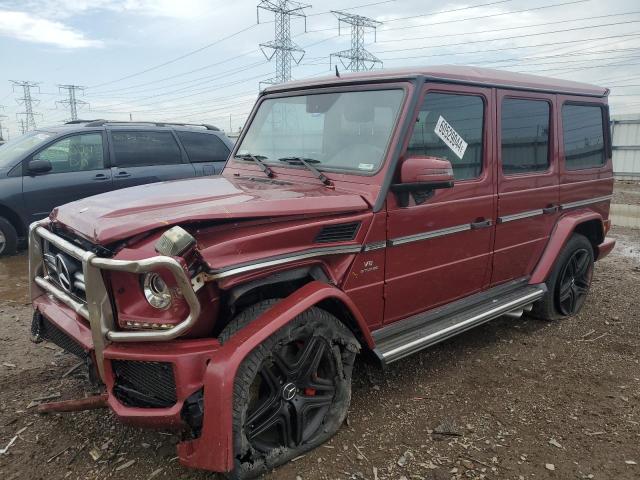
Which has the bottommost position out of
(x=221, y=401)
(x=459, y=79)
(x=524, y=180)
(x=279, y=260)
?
(x=221, y=401)

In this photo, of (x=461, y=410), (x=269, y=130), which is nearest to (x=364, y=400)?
(x=461, y=410)

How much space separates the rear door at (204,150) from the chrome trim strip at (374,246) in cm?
572

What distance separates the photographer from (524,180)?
4105mm

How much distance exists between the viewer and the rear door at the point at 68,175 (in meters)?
7.11

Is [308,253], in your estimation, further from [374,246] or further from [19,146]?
[19,146]

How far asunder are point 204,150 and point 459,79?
5.81 metres

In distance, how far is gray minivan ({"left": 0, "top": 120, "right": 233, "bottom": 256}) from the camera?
A: 7.09m

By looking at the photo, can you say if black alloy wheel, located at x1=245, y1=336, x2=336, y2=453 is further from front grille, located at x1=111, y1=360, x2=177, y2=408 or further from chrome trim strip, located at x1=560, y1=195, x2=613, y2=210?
chrome trim strip, located at x1=560, y1=195, x2=613, y2=210

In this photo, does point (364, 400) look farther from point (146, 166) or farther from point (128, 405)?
point (146, 166)

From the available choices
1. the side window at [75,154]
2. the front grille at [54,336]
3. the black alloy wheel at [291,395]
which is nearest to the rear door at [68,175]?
the side window at [75,154]

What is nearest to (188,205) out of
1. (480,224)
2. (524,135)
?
(480,224)

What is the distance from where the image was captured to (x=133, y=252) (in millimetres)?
2285

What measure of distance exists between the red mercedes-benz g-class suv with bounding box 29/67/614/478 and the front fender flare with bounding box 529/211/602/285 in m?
0.02

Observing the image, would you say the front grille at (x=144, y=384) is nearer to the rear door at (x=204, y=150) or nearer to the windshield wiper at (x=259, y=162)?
the windshield wiper at (x=259, y=162)
